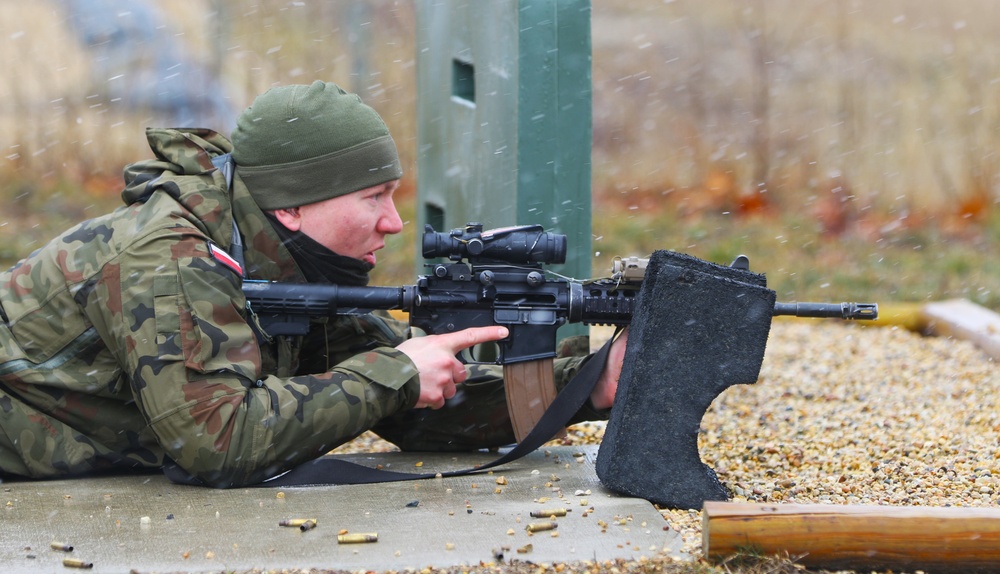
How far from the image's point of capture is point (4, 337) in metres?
3.71

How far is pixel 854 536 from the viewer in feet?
9.99

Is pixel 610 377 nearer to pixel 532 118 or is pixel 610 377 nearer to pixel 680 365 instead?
pixel 680 365

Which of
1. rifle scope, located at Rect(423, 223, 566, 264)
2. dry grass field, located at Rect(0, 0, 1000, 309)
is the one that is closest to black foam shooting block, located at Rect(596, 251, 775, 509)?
rifle scope, located at Rect(423, 223, 566, 264)

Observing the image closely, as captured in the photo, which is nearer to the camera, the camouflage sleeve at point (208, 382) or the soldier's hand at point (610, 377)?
the camouflage sleeve at point (208, 382)

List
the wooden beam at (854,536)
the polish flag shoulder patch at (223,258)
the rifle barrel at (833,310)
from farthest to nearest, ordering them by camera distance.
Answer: the rifle barrel at (833,310), the polish flag shoulder patch at (223,258), the wooden beam at (854,536)

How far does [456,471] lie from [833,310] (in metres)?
1.38

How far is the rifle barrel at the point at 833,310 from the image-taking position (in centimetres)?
368

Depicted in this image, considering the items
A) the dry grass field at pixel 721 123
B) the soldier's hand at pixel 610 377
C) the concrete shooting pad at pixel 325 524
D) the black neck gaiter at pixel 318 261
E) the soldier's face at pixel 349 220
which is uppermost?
the dry grass field at pixel 721 123

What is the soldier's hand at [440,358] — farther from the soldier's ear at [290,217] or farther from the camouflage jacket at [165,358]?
the soldier's ear at [290,217]

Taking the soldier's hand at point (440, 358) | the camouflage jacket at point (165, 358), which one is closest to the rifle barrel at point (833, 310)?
the soldier's hand at point (440, 358)

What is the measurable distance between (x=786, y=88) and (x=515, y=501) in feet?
31.5

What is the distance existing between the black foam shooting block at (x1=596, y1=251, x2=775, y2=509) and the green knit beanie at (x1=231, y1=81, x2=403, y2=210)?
1.03m

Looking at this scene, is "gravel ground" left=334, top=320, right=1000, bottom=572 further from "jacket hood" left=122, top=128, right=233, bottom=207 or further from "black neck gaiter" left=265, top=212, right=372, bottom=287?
"jacket hood" left=122, top=128, right=233, bottom=207

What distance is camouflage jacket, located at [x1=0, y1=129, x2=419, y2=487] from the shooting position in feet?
11.4
